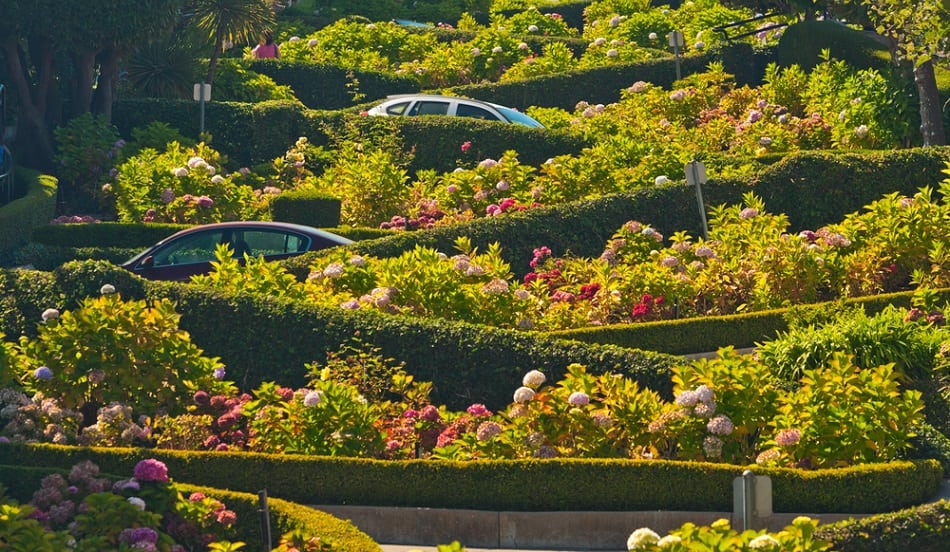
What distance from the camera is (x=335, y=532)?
15.5m

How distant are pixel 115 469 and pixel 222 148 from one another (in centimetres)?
1796

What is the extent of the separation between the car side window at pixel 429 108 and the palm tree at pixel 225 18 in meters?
5.47

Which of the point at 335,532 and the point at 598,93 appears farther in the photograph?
the point at 598,93

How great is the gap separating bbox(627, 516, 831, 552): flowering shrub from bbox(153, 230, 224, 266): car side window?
12.9m

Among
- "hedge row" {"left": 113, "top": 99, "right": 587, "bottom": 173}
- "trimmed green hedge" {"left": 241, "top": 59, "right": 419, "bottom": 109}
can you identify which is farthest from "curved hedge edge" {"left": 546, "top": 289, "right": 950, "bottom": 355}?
"trimmed green hedge" {"left": 241, "top": 59, "right": 419, "bottom": 109}

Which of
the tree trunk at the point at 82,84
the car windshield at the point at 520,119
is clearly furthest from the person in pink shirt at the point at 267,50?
the car windshield at the point at 520,119

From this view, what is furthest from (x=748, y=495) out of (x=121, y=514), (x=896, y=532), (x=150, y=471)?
(x=150, y=471)

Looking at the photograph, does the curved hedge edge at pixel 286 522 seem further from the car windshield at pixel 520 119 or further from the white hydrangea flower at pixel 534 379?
the car windshield at pixel 520 119

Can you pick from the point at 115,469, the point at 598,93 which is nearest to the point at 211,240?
the point at 115,469

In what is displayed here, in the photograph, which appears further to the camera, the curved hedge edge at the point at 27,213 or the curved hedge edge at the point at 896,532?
the curved hedge edge at the point at 27,213

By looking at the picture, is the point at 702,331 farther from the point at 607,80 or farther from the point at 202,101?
the point at 607,80

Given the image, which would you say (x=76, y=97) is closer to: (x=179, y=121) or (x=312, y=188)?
(x=179, y=121)

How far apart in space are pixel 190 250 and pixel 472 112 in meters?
10.3

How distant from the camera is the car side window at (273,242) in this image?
981 inches
